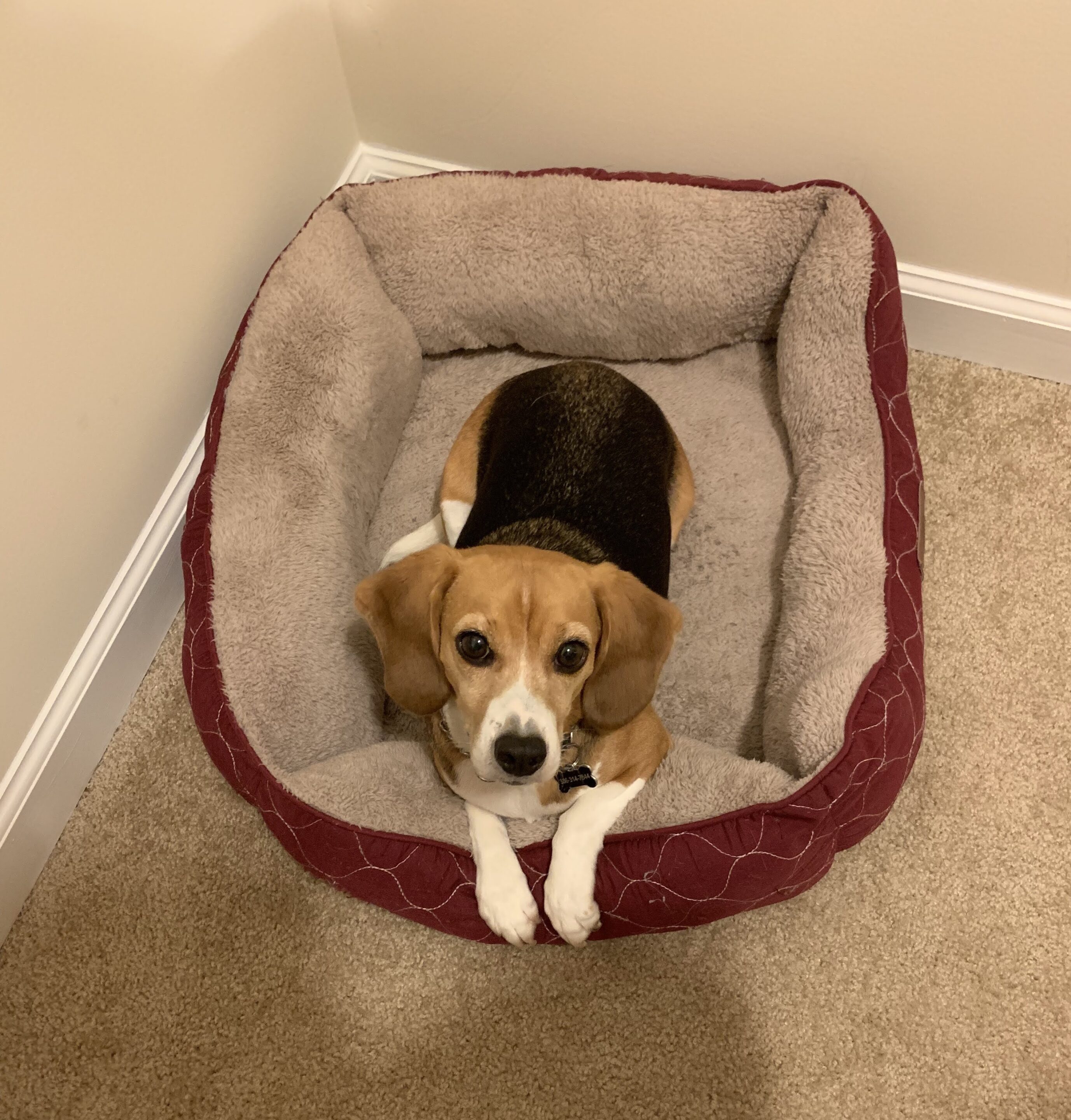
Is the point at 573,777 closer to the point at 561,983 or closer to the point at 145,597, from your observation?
the point at 561,983

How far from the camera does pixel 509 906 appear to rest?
6.14 feet

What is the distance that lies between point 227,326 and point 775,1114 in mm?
2518

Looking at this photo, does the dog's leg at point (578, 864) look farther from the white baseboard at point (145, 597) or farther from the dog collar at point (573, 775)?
the white baseboard at point (145, 597)

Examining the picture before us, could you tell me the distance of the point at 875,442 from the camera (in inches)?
96.6

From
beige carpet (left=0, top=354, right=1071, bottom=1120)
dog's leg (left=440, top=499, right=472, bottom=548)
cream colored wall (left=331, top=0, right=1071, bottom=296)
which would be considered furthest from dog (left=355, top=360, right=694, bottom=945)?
cream colored wall (left=331, top=0, right=1071, bottom=296)

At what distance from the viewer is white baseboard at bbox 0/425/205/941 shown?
2266 mm

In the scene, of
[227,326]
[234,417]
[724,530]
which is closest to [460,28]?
[227,326]

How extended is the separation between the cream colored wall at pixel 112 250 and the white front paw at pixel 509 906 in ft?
4.00

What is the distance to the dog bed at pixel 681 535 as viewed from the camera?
199cm

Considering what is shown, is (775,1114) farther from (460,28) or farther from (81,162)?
(460,28)

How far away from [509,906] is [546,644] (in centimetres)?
58

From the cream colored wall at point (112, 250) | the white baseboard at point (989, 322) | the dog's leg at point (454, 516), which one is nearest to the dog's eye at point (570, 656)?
the dog's leg at point (454, 516)

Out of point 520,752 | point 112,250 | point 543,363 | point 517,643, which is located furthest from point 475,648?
point 543,363

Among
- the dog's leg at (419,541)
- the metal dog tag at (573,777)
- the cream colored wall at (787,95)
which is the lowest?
the metal dog tag at (573,777)
